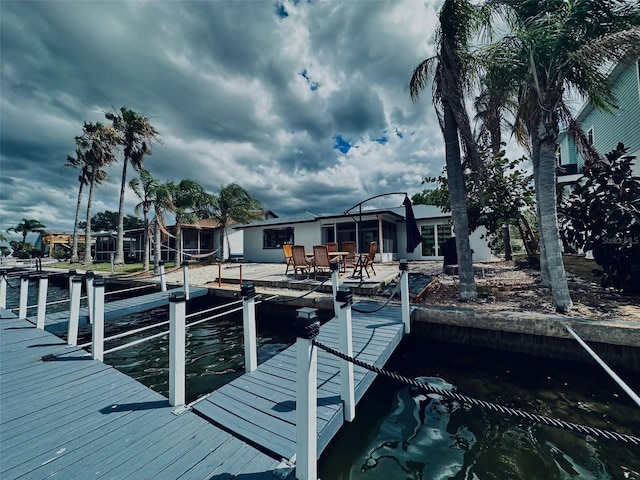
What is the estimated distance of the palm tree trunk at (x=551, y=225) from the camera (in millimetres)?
5016

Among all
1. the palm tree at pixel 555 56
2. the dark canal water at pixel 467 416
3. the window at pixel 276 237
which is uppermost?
the palm tree at pixel 555 56

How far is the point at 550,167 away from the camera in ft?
17.5

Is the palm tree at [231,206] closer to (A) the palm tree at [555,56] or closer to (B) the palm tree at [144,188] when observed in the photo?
(B) the palm tree at [144,188]

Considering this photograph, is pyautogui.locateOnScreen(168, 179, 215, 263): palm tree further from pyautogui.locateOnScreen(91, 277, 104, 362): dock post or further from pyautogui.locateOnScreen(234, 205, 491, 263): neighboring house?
pyautogui.locateOnScreen(91, 277, 104, 362): dock post

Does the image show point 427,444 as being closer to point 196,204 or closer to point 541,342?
point 541,342

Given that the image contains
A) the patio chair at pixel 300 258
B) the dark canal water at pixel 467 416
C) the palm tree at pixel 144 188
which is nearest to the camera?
the dark canal water at pixel 467 416

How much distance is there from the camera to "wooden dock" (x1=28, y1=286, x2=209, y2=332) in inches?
220

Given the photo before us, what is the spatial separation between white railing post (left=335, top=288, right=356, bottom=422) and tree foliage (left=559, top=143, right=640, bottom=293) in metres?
6.50

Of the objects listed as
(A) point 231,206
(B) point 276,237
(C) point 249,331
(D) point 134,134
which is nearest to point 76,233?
(D) point 134,134

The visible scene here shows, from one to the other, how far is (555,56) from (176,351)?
7.90 m

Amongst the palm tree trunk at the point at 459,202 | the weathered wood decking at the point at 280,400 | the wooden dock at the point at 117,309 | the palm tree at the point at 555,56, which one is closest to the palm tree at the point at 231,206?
the wooden dock at the point at 117,309

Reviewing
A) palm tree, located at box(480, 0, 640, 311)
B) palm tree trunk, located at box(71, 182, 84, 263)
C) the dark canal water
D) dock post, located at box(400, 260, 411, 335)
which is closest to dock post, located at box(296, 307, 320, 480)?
the dark canal water

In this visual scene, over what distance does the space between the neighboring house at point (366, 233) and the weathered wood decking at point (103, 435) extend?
1206cm

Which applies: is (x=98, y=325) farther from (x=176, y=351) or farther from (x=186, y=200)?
(x=186, y=200)
